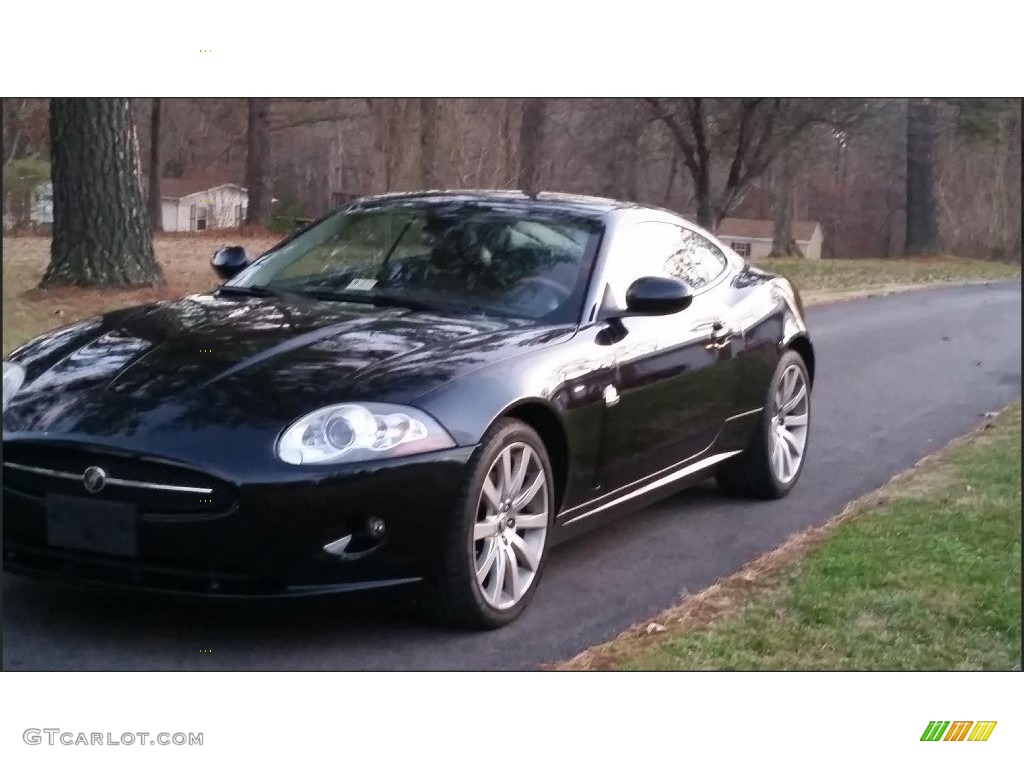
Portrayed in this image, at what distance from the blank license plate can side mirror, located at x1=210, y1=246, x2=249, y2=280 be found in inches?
69.5

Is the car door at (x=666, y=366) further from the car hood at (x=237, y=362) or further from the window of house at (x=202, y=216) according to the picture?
the window of house at (x=202, y=216)

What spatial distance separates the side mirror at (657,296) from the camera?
4.66 metres

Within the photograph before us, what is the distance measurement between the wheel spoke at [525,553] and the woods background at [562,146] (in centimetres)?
163

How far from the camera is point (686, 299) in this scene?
185 inches

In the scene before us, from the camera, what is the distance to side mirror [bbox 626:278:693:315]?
183 inches

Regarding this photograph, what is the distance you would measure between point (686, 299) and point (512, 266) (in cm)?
66

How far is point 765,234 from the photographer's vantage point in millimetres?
8500

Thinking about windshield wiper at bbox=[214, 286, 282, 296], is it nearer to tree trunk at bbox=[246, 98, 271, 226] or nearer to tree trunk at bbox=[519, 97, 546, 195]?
tree trunk at bbox=[246, 98, 271, 226]
